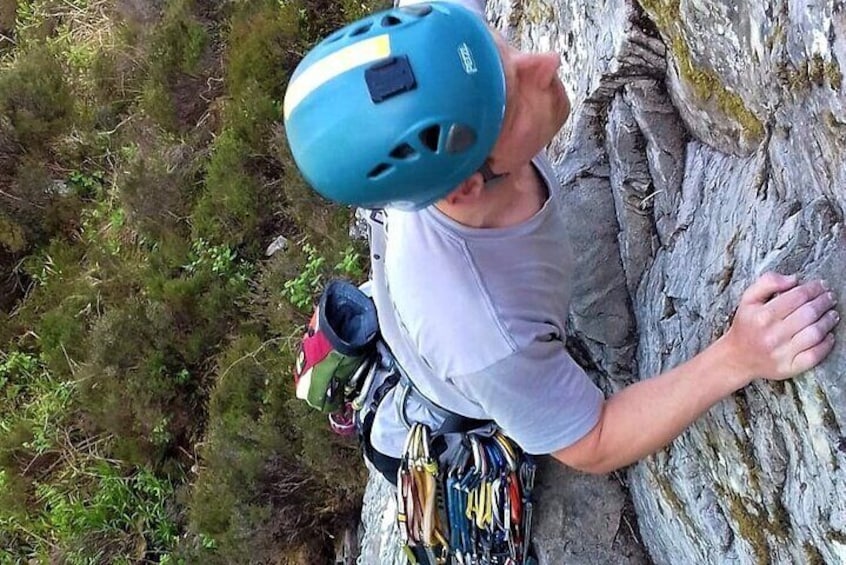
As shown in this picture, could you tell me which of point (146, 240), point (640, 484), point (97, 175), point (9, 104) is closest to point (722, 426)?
point (640, 484)

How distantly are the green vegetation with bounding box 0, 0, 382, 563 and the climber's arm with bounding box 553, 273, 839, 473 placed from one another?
335 cm

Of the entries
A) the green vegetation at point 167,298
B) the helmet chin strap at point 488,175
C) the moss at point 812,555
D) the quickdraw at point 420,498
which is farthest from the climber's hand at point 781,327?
the green vegetation at point 167,298

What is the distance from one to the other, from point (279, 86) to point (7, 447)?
3786mm

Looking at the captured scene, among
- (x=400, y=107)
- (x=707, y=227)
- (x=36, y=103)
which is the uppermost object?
(x=400, y=107)

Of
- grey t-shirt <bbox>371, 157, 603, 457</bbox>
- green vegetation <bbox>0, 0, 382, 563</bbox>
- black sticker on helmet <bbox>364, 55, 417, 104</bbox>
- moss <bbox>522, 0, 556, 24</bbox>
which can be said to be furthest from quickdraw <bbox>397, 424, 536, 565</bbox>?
green vegetation <bbox>0, 0, 382, 563</bbox>

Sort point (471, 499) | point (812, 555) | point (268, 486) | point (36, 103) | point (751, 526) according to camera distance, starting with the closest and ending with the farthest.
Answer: point (812, 555) < point (751, 526) < point (471, 499) < point (268, 486) < point (36, 103)

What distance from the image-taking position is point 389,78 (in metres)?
1.86

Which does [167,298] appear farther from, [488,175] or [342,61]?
[342,61]

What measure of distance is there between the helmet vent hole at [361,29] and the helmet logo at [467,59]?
204 millimetres

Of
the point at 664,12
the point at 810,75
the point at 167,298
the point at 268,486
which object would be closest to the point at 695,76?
the point at 664,12

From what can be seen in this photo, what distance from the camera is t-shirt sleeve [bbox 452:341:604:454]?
2.14 metres

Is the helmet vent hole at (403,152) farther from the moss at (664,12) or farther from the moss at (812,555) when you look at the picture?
the moss at (812,555)

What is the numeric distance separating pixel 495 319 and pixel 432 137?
480 millimetres

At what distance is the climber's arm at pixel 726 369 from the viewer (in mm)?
2004
